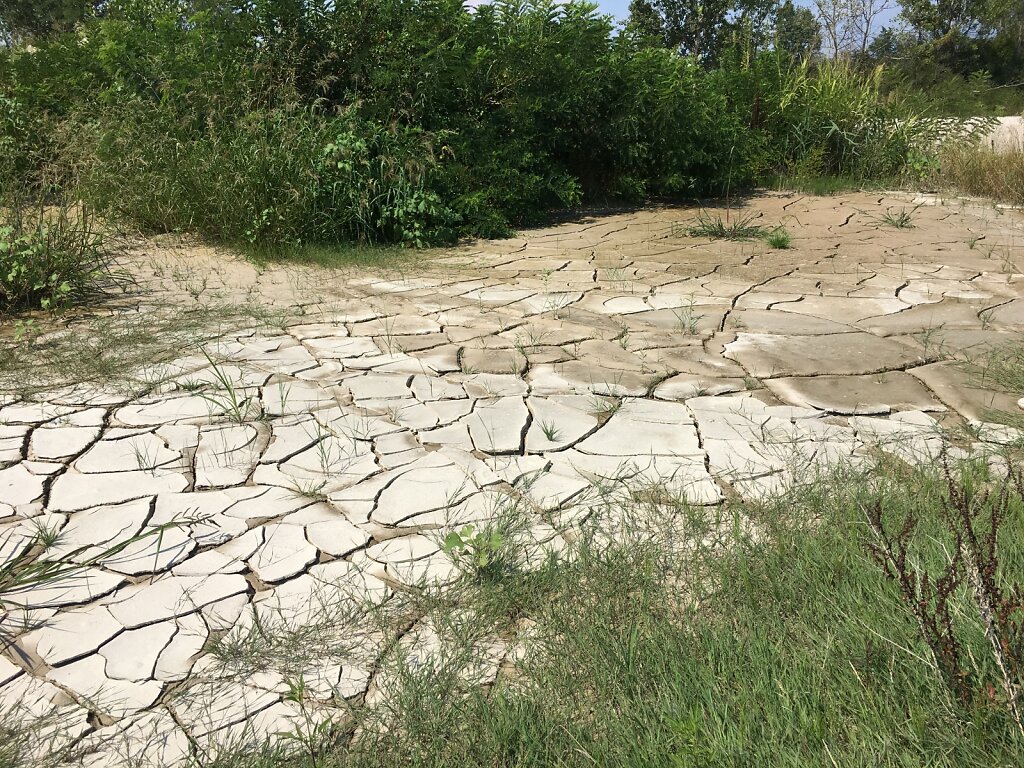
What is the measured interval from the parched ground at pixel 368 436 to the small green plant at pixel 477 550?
4 cm

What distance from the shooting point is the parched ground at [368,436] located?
1881mm

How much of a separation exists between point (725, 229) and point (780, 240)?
2.22 ft

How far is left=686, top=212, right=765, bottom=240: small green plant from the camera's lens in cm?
634

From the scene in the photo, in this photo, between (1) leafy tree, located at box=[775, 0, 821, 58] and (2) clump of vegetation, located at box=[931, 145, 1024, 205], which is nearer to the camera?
(2) clump of vegetation, located at box=[931, 145, 1024, 205]

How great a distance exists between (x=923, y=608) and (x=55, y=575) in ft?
6.58

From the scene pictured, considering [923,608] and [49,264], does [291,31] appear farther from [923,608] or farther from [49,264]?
[923,608]

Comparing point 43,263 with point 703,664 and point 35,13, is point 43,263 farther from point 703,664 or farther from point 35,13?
point 35,13

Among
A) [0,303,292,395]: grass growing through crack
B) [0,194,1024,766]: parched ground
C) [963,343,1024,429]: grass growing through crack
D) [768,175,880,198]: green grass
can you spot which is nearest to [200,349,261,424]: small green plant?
[0,194,1024,766]: parched ground

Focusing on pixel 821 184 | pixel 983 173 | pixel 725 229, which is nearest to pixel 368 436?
pixel 725 229

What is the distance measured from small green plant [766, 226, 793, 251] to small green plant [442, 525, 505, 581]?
437 cm

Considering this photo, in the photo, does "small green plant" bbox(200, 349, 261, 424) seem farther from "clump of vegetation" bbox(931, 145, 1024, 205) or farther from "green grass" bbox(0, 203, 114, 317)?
"clump of vegetation" bbox(931, 145, 1024, 205)

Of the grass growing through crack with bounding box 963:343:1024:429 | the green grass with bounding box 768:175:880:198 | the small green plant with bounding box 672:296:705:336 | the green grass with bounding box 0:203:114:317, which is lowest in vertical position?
the grass growing through crack with bounding box 963:343:1024:429

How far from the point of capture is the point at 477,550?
2156mm

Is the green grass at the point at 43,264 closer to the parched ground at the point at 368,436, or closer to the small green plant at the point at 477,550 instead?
the parched ground at the point at 368,436
